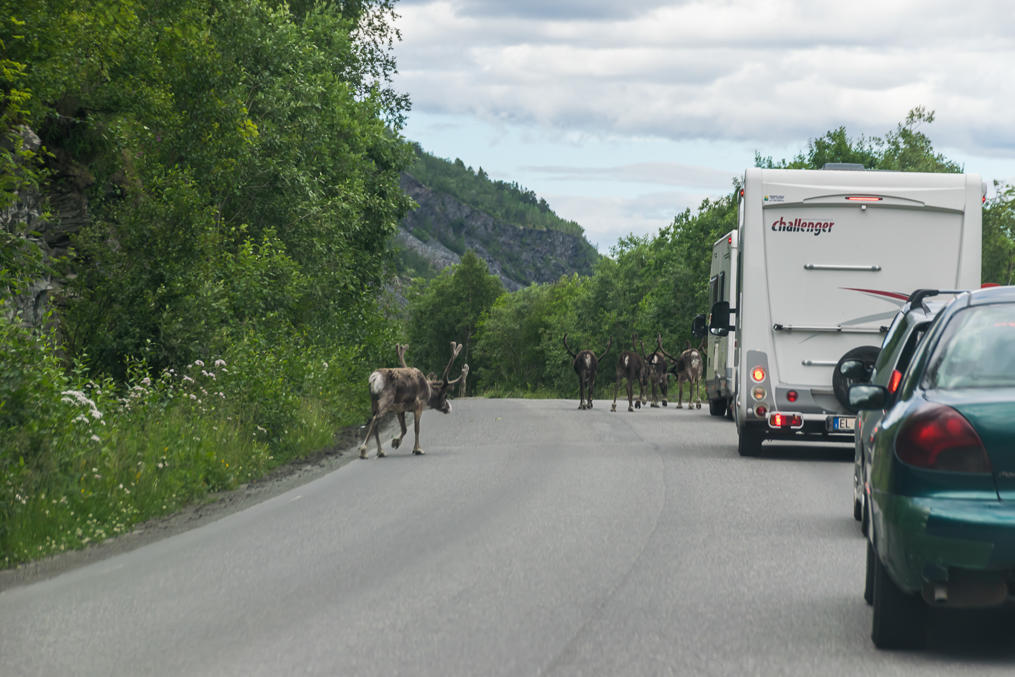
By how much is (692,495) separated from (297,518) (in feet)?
13.6

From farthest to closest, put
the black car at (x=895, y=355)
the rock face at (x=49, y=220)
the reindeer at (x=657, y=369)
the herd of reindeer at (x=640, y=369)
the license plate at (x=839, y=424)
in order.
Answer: the reindeer at (x=657, y=369) → the herd of reindeer at (x=640, y=369) → the rock face at (x=49, y=220) → the license plate at (x=839, y=424) → the black car at (x=895, y=355)

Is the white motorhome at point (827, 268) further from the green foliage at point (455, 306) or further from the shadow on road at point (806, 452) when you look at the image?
the green foliage at point (455, 306)

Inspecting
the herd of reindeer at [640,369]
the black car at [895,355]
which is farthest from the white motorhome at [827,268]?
the herd of reindeer at [640,369]

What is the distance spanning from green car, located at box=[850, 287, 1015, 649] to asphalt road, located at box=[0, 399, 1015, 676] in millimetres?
413

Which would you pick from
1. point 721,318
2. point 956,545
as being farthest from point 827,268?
point 956,545

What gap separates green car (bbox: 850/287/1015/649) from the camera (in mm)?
5707

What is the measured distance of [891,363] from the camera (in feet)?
27.9

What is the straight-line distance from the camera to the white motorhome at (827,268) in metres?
17.1

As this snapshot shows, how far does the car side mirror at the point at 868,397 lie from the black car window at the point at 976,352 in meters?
0.41

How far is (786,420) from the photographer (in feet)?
55.8

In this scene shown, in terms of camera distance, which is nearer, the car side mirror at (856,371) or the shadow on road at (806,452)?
the car side mirror at (856,371)

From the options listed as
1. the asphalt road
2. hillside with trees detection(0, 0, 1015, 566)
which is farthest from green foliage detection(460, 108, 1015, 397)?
the asphalt road

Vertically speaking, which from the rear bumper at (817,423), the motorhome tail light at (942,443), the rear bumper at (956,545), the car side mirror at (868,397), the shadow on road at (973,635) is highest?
the car side mirror at (868,397)

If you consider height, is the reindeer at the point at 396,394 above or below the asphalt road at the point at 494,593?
above
